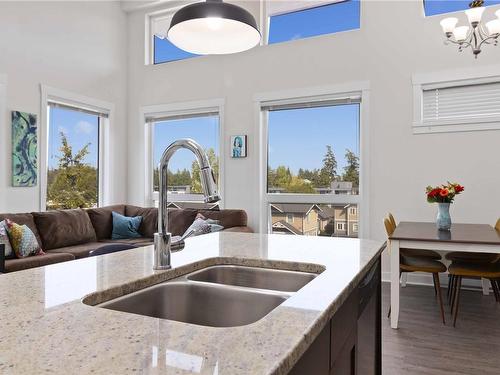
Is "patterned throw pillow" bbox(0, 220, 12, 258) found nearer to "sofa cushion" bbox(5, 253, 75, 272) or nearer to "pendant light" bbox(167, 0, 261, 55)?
"sofa cushion" bbox(5, 253, 75, 272)

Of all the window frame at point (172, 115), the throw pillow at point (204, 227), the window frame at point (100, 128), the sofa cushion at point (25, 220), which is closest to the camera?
the sofa cushion at point (25, 220)

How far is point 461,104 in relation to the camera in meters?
4.45

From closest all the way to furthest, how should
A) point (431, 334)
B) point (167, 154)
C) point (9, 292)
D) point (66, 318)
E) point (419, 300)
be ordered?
point (66, 318), point (9, 292), point (167, 154), point (431, 334), point (419, 300)

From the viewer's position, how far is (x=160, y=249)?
134cm

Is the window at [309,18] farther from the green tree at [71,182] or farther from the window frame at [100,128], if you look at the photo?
the green tree at [71,182]

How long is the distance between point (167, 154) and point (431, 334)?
2.72 metres

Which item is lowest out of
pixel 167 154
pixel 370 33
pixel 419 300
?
pixel 419 300

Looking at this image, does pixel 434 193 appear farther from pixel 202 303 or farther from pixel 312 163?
pixel 202 303

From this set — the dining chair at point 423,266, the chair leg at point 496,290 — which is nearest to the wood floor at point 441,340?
the chair leg at point 496,290

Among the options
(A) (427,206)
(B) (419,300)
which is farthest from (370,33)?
(B) (419,300)

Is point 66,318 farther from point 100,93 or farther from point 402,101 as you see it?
point 100,93

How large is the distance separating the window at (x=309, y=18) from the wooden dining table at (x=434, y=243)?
2910 millimetres

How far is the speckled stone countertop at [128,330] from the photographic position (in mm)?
634

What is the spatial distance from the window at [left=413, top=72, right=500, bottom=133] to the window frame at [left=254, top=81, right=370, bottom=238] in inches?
24.2
